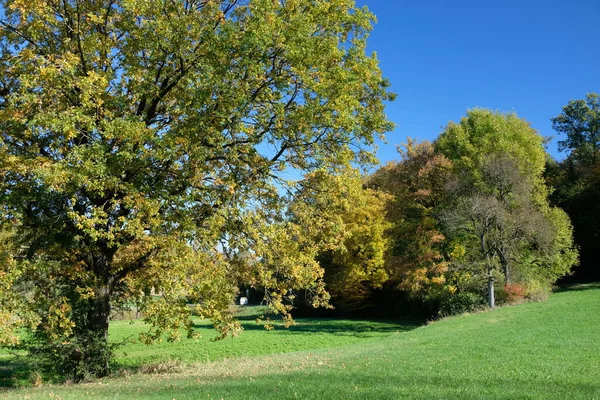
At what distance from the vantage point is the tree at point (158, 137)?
36.7 ft

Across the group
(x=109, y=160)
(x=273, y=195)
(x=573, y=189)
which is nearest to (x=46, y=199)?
(x=109, y=160)

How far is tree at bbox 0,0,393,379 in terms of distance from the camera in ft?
36.7

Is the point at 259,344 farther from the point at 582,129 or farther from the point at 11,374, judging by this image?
the point at 582,129

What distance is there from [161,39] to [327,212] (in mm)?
7173

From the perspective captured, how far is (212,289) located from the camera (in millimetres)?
12961

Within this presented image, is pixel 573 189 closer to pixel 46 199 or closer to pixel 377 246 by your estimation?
pixel 377 246

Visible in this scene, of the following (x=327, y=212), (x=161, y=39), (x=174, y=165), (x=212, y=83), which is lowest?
(x=327, y=212)

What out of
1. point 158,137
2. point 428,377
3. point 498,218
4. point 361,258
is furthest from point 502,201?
point 158,137

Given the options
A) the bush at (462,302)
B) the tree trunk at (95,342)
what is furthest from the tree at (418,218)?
the tree trunk at (95,342)

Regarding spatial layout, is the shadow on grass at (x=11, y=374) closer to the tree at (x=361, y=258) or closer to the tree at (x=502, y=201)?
the tree at (x=361, y=258)

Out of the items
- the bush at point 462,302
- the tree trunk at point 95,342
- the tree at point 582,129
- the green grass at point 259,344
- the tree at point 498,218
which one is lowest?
the green grass at point 259,344

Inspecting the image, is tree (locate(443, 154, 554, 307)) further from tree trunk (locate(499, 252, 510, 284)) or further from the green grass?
the green grass

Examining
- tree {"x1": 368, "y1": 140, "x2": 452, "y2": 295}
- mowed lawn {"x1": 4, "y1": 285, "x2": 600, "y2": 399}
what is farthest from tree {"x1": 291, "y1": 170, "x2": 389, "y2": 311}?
mowed lawn {"x1": 4, "y1": 285, "x2": 600, "y2": 399}

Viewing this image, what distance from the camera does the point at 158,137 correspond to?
12.0 m
